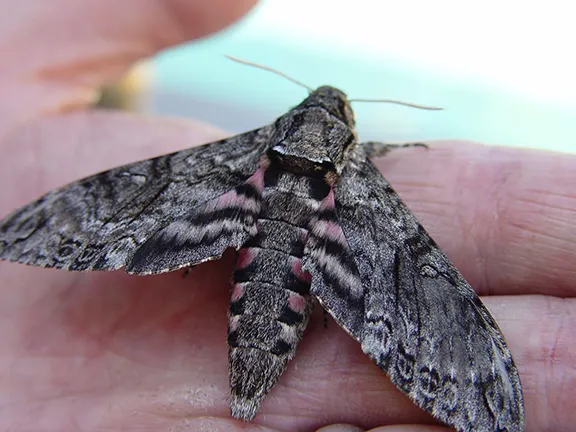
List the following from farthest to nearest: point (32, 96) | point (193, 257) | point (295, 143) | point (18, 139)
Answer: point (32, 96)
point (18, 139)
point (295, 143)
point (193, 257)

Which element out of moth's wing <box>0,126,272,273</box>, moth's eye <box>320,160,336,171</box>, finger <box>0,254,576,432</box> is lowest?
finger <box>0,254,576,432</box>

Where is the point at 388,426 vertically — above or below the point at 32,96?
below

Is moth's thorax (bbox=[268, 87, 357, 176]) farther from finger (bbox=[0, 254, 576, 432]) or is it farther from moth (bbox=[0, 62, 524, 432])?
finger (bbox=[0, 254, 576, 432])

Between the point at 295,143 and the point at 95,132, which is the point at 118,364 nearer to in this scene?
the point at 295,143

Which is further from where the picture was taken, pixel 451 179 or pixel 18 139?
pixel 18 139

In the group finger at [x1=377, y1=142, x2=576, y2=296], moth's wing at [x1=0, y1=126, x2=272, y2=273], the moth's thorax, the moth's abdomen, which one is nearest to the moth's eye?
the moth's thorax

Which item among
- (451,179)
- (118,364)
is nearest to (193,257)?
(118,364)
